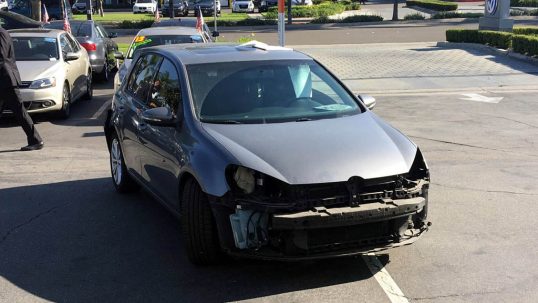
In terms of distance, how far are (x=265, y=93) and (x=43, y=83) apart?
6.76 m

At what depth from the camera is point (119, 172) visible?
685 cm

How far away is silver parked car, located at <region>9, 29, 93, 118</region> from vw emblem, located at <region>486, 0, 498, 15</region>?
1489 cm

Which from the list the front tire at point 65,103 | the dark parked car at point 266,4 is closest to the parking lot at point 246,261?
the front tire at point 65,103

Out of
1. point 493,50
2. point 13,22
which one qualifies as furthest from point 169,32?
point 493,50

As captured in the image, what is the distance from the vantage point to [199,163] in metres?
4.53

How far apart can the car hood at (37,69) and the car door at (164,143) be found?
5.81m

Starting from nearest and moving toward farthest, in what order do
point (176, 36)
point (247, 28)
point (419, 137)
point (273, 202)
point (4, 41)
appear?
point (273, 202) < point (4, 41) < point (419, 137) < point (176, 36) < point (247, 28)

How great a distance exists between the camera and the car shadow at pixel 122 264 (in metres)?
4.40

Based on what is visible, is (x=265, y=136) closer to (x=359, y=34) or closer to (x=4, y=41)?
(x=4, y=41)

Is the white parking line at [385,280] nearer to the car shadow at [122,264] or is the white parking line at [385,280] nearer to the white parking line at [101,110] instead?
the car shadow at [122,264]

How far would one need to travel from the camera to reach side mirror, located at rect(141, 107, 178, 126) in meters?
5.14

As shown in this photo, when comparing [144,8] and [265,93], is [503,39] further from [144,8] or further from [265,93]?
[144,8]

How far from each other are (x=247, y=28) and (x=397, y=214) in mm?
31182

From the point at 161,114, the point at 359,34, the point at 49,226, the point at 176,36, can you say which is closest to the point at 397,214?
the point at 161,114
